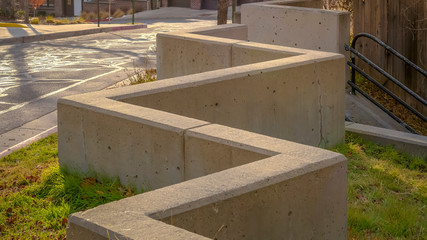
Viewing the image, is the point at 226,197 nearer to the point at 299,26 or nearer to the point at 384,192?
the point at 384,192

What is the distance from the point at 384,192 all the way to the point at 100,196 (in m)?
2.88

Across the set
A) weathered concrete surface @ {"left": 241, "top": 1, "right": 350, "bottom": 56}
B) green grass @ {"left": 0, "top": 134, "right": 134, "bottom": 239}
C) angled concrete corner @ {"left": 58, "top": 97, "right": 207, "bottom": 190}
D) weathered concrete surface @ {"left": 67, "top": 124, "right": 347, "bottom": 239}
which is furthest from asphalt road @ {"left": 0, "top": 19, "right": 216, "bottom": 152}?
weathered concrete surface @ {"left": 67, "top": 124, "right": 347, "bottom": 239}

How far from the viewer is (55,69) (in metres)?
17.0

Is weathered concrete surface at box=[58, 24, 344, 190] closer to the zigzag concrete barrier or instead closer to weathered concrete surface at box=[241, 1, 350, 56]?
the zigzag concrete barrier

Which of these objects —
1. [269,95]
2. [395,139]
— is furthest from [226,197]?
[395,139]

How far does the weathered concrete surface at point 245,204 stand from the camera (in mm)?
4176

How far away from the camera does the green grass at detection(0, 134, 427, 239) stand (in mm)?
6363

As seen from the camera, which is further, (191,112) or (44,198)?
(191,112)

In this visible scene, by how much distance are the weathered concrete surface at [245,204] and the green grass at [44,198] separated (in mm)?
1355

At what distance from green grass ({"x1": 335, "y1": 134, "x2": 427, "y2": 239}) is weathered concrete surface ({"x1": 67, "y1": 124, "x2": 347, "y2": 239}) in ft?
3.30

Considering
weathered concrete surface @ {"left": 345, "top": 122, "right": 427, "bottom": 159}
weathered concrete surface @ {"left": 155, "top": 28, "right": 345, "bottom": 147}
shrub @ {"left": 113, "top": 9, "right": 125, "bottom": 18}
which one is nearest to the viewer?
weathered concrete surface @ {"left": 155, "top": 28, "right": 345, "bottom": 147}

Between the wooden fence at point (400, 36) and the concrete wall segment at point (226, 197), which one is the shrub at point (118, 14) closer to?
the wooden fence at point (400, 36)

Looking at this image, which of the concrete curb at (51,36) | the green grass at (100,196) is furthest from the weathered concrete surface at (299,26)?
the concrete curb at (51,36)

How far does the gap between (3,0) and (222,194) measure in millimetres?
38464
